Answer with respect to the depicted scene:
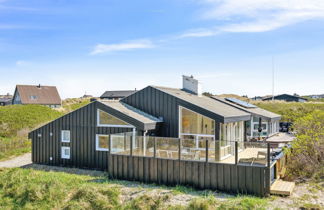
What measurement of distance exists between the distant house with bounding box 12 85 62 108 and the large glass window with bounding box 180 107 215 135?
37816 mm

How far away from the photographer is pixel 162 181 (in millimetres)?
11844

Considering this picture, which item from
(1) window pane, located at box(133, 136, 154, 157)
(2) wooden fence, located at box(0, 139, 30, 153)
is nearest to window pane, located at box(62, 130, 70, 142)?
(1) window pane, located at box(133, 136, 154, 157)

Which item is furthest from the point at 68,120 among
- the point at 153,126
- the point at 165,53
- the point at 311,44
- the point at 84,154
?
the point at 311,44

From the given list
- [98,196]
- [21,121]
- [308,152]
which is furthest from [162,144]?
[21,121]

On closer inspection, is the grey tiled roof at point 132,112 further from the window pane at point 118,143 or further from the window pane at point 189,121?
the window pane at point 118,143

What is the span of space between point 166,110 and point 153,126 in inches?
53.3

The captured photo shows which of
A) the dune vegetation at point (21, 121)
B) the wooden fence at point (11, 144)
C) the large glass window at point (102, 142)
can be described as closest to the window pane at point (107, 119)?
the large glass window at point (102, 142)

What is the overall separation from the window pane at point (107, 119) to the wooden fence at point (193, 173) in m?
2.19

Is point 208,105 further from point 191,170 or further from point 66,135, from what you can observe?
point 66,135

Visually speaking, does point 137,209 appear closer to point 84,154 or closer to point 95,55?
point 84,154

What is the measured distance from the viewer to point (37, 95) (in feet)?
159

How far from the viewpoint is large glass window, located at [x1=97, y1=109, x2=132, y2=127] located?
14.3 meters

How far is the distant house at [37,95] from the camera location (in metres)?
46.4

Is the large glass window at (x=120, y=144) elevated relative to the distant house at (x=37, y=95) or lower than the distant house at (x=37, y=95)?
lower
